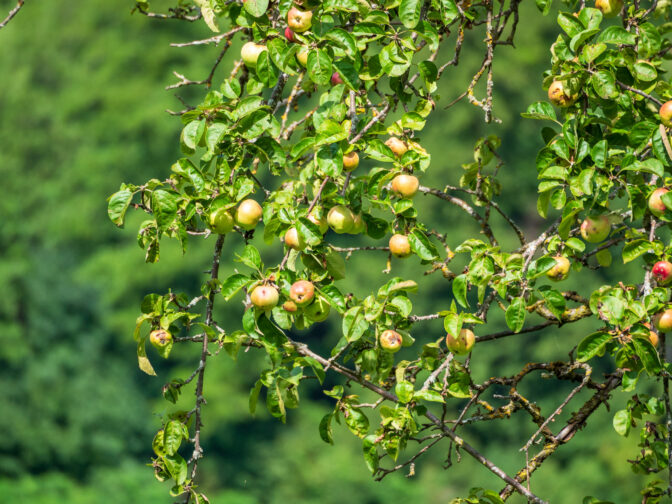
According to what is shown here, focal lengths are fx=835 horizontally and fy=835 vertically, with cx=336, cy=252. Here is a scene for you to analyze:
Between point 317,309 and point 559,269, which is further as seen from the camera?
point 559,269

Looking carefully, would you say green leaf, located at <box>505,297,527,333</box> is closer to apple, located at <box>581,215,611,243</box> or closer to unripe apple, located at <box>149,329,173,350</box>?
apple, located at <box>581,215,611,243</box>

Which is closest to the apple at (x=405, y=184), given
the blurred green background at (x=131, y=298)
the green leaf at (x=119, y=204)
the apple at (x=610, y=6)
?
the green leaf at (x=119, y=204)

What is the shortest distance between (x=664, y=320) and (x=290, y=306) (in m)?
0.63

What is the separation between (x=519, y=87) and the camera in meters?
12.9

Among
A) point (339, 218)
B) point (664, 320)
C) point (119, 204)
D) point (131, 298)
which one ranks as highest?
point (119, 204)

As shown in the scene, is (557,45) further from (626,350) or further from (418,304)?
(418,304)

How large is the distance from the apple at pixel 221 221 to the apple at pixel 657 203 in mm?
695

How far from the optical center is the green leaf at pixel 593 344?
1.37 m

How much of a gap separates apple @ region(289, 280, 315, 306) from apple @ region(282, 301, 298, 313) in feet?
0.24

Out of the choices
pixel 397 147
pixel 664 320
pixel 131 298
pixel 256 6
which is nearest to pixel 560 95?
pixel 397 147

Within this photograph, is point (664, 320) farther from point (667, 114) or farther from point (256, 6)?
point (256, 6)

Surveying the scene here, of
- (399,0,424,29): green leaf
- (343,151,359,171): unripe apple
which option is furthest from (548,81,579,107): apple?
(343,151,359,171): unripe apple

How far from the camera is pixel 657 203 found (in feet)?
4.45

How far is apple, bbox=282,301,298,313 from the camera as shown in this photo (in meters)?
1.41
